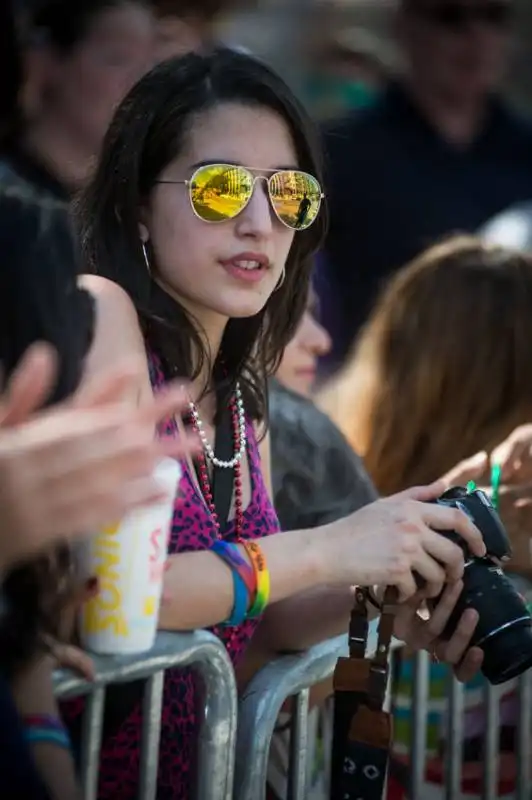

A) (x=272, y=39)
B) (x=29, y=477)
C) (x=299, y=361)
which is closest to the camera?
(x=29, y=477)

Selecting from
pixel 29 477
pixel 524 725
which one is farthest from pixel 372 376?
→ pixel 29 477

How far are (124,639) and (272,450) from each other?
3.37ft

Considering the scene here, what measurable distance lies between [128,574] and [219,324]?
69cm

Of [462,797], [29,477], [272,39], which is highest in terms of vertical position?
[272,39]

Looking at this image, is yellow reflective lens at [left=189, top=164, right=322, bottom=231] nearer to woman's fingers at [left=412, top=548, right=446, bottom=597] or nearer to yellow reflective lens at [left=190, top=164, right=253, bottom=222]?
yellow reflective lens at [left=190, top=164, right=253, bottom=222]

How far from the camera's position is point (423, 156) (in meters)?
4.31

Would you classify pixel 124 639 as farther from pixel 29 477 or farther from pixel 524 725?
pixel 524 725

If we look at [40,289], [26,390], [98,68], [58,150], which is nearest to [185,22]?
[98,68]

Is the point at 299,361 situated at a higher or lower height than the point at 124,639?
higher

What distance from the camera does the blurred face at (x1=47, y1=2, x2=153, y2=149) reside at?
3.31 meters

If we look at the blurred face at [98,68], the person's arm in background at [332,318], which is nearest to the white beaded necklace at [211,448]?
the blurred face at [98,68]

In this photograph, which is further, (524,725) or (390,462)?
(390,462)

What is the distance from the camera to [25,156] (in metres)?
Answer: 3.03

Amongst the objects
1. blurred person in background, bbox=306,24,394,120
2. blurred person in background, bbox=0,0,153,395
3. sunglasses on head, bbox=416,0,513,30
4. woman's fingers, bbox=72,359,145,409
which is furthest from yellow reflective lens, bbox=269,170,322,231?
sunglasses on head, bbox=416,0,513,30
